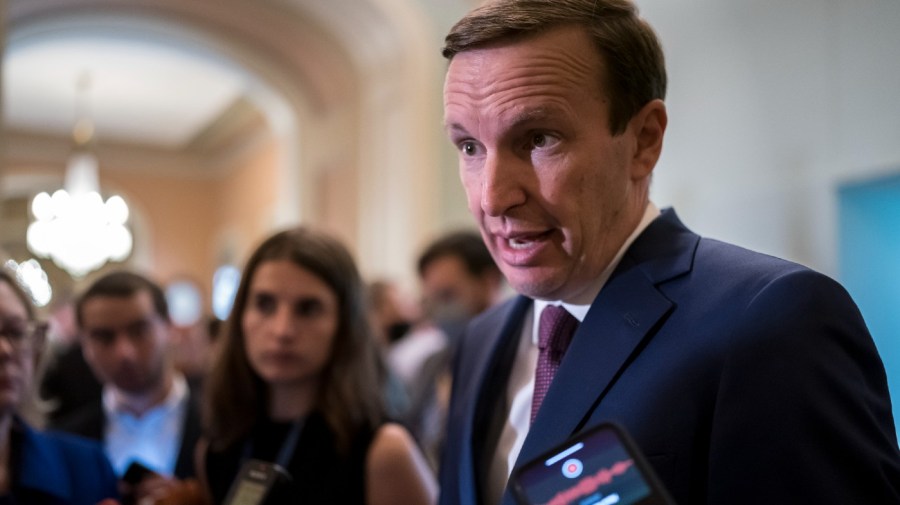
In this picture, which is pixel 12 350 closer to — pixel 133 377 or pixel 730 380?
pixel 133 377

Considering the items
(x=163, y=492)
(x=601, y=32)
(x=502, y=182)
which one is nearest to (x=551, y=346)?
(x=502, y=182)

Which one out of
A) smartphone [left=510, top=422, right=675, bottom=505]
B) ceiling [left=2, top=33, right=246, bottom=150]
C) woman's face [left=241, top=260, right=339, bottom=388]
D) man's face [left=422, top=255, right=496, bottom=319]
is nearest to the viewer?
smartphone [left=510, top=422, right=675, bottom=505]

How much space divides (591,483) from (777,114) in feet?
8.86

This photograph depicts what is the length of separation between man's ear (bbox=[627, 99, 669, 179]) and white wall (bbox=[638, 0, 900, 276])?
178 cm

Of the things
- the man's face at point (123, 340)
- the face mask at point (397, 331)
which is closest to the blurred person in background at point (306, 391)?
the man's face at point (123, 340)

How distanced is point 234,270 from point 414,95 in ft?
27.6

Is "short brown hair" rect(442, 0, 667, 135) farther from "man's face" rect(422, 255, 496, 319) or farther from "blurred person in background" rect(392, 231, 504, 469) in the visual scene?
"man's face" rect(422, 255, 496, 319)

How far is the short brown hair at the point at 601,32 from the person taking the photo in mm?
1278

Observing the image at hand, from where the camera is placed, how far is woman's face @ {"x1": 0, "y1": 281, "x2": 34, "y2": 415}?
1941mm

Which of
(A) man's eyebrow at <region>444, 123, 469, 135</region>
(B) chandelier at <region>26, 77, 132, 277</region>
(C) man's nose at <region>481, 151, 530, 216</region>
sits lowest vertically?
(C) man's nose at <region>481, 151, 530, 216</region>

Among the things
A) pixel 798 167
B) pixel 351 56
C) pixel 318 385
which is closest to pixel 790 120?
pixel 798 167

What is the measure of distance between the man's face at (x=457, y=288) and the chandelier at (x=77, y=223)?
38.5 feet

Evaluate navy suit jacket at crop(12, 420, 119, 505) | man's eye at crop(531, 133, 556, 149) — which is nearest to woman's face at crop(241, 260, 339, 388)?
navy suit jacket at crop(12, 420, 119, 505)

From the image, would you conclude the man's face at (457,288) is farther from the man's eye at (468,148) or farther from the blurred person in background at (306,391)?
the man's eye at (468,148)
